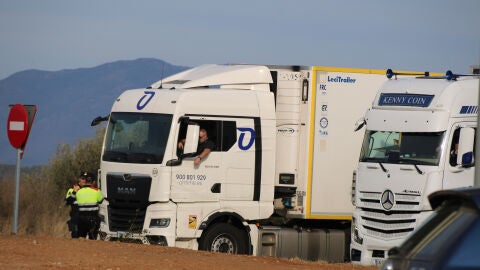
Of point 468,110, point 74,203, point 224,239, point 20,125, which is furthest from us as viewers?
point 74,203

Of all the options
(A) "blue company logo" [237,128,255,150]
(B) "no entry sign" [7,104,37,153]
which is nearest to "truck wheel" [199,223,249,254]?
(A) "blue company logo" [237,128,255,150]

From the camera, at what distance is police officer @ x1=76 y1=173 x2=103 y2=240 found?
19922 mm

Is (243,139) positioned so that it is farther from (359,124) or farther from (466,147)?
(466,147)

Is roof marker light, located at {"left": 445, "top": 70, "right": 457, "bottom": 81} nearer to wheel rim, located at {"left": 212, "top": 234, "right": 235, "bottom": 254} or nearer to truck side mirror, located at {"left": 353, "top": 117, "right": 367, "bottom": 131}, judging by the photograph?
truck side mirror, located at {"left": 353, "top": 117, "right": 367, "bottom": 131}

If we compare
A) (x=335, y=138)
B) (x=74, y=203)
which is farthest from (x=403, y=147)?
(x=74, y=203)

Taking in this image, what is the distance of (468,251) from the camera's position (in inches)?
257

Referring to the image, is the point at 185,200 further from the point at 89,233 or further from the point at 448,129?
the point at 448,129

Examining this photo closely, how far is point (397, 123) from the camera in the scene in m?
17.5

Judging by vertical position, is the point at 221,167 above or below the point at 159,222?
above

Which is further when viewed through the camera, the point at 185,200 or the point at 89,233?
the point at 89,233

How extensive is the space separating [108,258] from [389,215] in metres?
5.09

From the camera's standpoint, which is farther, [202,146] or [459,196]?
[202,146]

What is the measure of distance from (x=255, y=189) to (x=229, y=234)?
3.15 feet

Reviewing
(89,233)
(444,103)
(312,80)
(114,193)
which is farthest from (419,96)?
(89,233)
